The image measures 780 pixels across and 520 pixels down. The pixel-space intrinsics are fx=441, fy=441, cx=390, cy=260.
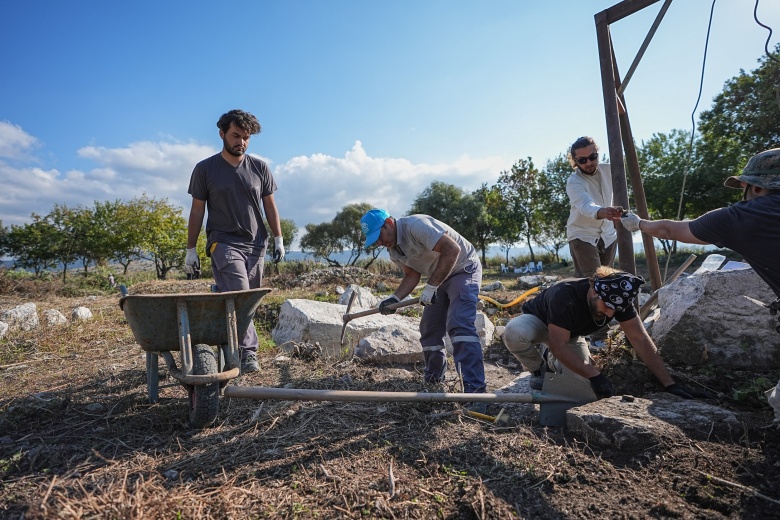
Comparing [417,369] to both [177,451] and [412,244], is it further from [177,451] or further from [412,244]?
[177,451]

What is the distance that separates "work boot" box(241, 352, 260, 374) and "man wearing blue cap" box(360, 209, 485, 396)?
1106mm

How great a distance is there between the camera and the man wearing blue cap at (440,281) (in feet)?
9.27

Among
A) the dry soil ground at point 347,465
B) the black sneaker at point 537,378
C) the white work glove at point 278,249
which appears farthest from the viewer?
the white work glove at point 278,249

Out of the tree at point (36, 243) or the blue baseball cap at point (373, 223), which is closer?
the blue baseball cap at point (373, 223)

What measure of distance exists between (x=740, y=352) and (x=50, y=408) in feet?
14.8

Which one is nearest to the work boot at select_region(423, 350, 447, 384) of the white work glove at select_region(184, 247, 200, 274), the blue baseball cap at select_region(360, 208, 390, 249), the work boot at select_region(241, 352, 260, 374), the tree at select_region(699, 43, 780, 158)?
the blue baseball cap at select_region(360, 208, 390, 249)

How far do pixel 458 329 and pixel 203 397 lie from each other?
155 centimetres

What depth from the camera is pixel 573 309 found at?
267 centimetres

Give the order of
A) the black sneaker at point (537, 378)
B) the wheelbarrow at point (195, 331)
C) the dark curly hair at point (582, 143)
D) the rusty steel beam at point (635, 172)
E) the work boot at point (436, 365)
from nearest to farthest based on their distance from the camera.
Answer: the wheelbarrow at point (195, 331) < the black sneaker at point (537, 378) < the work boot at point (436, 365) < the dark curly hair at point (582, 143) < the rusty steel beam at point (635, 172)

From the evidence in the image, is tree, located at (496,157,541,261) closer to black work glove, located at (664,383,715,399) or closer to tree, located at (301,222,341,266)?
tree, located at (301,222,341,266)

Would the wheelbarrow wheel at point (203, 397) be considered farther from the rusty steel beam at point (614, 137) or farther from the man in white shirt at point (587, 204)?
the rusty steel beam at point (614, 137)

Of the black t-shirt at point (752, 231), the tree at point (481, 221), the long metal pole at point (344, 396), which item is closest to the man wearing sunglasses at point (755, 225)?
the black t-shirt at point (752, 231)

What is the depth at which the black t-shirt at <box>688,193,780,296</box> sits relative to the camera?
6.36 feet

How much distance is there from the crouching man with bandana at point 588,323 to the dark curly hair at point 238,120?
7.92 feet
